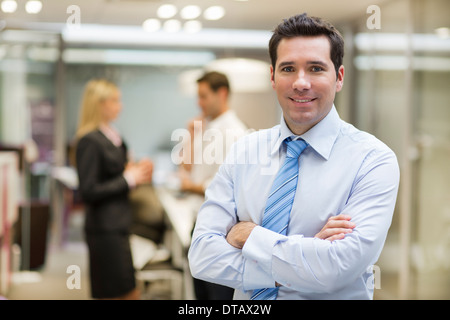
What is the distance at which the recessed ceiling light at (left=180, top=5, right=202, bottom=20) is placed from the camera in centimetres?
307

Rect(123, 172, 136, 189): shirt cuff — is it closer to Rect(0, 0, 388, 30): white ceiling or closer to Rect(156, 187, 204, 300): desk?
Rect(156, 187, 204, 300): desk

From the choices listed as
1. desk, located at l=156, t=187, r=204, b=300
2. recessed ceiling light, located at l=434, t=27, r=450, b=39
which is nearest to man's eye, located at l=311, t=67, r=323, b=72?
desk, located at l=156, t=187, r=204, b=300

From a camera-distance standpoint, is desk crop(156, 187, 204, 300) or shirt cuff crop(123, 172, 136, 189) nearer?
desk crop(156, 187, 204, 300)

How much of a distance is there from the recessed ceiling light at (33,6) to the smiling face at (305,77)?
61.9 inches

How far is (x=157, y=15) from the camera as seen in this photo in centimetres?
328

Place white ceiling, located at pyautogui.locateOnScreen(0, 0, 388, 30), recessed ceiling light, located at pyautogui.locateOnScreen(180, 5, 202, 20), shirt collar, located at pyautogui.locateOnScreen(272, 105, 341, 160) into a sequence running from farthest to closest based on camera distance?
recessed ceiling light, located at pyautogui.locateOnScreen(180, 5, 202, 20) < white ceiling, located at pyautogui.locateOnScreen(0, 0, 388, 30) < shirt collar, located at pyautogui.locateOnScreen(272, 105, 341, 160)

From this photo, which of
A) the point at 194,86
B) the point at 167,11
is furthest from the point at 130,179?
the point at 194,86

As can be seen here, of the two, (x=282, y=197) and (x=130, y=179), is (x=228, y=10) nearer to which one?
(x=130, y=179)

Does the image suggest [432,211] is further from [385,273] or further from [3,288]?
[3,288]

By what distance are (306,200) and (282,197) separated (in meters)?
0.07

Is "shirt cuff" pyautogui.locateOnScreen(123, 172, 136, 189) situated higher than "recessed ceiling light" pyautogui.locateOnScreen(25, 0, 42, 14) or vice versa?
"recessed ceiling light" pyautogui.locateOnScreen(25, 0, 42, 14)

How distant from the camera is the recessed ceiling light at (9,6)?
8.89 ft

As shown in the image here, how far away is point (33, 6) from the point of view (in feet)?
9.03

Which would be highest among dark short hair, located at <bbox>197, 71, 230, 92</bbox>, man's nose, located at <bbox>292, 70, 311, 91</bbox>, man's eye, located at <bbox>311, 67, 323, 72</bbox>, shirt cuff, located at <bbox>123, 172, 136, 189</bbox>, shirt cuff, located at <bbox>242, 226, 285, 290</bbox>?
dark short hair, located at <bbox>197, 71, 230, 92</bbox>
